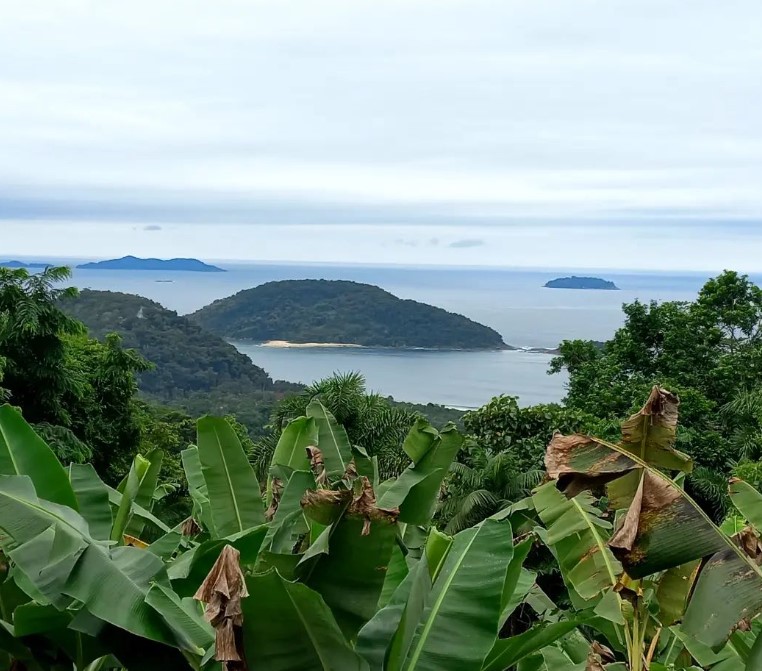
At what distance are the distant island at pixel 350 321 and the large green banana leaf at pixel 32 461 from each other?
8409 centimetres

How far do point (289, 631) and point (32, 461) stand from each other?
1.08m

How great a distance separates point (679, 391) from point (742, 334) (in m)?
3.50

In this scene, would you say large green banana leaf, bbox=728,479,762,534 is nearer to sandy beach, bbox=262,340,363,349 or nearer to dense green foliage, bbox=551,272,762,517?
dense green foliage, bbox=551,272,762,517

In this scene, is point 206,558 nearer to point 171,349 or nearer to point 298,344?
point 171,349

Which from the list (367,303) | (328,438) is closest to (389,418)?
(328,438)

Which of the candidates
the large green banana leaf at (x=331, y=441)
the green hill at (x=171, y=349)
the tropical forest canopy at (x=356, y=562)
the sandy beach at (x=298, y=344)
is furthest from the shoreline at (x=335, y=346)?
the tropical forest canopy at (x=356, y=562)

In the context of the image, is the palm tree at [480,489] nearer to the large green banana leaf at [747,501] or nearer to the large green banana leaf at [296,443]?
the large green banana leaf at [296,443]

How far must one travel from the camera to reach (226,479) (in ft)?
7.67

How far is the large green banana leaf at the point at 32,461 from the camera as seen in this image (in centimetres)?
215

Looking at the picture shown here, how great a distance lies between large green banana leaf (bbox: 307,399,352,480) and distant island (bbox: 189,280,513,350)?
274 feet

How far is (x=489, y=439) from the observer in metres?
17.8

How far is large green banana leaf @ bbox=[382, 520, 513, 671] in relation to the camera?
1.63 meters

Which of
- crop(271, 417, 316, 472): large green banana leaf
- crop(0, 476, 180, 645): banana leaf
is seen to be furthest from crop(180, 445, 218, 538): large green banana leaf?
crop(0, 476, 180, 645): banana leaf

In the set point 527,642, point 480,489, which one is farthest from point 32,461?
point 480,489
